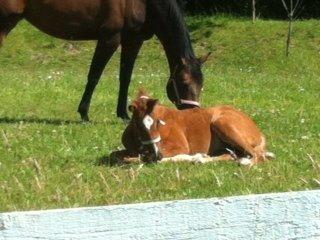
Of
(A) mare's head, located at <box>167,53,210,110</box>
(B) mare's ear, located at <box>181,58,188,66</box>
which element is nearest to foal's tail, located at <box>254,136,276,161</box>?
(A) mare's head, located at <box>167,53,210,110</box>

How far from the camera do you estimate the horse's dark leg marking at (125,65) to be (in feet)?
39.6

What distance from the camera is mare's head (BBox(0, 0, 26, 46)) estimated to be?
11.5 metres

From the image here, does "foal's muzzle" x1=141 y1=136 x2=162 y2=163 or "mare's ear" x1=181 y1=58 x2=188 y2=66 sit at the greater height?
"foal's muzzle" x1=141 y1=136 x2=162 y2=163

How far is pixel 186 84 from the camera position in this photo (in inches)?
443

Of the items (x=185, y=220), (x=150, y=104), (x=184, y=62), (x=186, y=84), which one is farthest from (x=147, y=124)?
(x=185, y=220)

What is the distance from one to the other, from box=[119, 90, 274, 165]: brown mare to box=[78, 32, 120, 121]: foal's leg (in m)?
3.39

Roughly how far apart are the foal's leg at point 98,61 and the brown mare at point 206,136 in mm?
3386

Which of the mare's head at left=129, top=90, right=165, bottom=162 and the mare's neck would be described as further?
the mare's neck

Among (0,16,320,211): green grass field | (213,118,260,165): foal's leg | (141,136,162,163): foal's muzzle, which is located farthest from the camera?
(213,118,260,165): foal's leg

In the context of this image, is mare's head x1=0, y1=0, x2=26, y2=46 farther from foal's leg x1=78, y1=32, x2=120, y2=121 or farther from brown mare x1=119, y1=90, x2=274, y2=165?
brown mare x1=119, y1=90, x2=274, y2=165

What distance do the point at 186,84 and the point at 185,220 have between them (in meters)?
7.90

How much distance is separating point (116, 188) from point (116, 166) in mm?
1128

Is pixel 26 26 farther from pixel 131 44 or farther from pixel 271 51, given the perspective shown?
pixel 131 44

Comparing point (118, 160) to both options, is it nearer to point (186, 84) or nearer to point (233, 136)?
point (233, 136)
